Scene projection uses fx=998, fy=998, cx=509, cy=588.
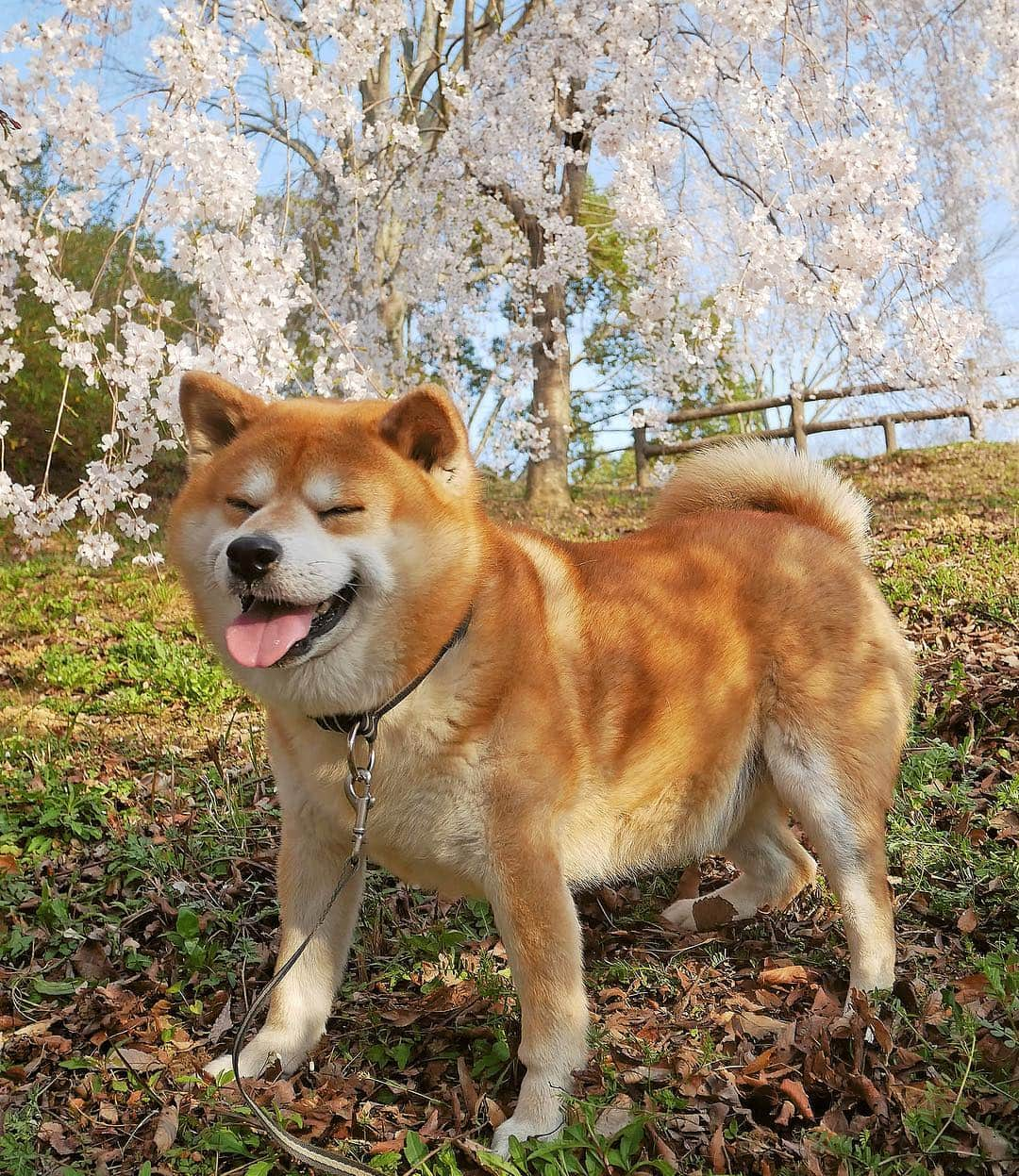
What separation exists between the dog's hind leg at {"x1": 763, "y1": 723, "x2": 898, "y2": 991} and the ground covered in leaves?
14 centimetres

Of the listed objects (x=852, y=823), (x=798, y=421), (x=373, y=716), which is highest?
(x=798, y=421)

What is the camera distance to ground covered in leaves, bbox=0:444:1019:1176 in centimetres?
232

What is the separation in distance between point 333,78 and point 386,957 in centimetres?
584

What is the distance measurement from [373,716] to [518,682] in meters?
0.38

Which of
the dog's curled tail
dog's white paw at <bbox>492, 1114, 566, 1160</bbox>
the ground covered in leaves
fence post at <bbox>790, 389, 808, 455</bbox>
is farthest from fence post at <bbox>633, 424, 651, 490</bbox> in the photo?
dog's white paw at <bbox>492, 1114, 566, 1160</bbox>

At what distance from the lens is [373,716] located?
242cm

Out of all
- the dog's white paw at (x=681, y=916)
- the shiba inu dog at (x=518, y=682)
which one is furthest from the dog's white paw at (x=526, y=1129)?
the dog's white paw at (x=681, y=916)

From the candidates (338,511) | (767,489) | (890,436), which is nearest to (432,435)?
(338,511)

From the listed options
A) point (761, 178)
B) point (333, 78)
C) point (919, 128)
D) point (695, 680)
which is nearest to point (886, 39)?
point (919, 128)

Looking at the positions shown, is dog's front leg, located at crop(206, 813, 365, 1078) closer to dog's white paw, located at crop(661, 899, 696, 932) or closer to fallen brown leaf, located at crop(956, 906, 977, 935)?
dog's white paw, located at crop(661, 899, 696, 932)

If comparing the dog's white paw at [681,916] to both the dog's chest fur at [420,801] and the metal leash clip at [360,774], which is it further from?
the metal leash clip at [360,774]

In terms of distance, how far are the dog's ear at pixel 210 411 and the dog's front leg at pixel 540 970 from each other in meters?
1.29

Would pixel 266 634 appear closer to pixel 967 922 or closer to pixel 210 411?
pixel 210 411

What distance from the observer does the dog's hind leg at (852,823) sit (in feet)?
9.40
